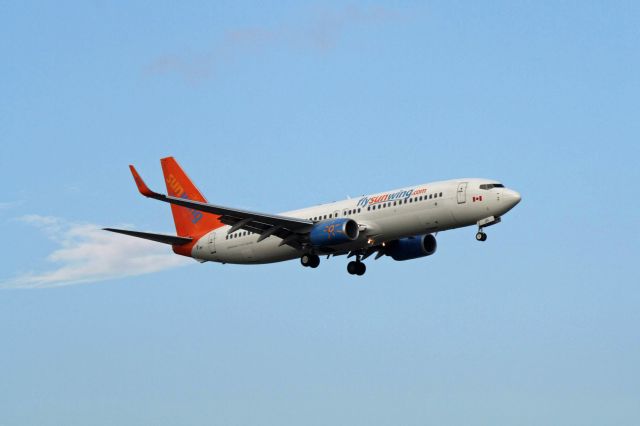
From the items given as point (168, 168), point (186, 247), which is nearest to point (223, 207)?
point (186, 247)

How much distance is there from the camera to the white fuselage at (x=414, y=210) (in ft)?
216

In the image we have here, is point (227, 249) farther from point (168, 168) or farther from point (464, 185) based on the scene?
point (464, 185)

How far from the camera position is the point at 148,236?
74625 millimetres

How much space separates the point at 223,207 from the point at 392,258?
1284cm

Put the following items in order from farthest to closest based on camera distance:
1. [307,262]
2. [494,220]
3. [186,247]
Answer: [186,247] < [307,262] < [494,220]

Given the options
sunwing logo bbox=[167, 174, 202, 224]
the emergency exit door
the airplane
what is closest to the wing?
the airplane

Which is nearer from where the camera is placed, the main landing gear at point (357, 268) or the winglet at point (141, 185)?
the winglet at point (141, 185)

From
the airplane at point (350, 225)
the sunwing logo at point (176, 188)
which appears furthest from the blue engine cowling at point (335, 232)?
the sunwing logo at point (176, 188)

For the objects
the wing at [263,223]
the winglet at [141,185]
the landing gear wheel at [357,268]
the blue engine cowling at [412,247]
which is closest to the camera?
the winglet at [141,185]

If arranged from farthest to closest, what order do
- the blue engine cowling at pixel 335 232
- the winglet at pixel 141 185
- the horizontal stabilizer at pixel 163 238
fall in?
the horizontal stabilizer at pixel 163 238
the blue engine cowling at pixel 335 232
the winglet at pixel 141 185

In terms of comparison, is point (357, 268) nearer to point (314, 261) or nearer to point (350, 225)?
point (314, 261)

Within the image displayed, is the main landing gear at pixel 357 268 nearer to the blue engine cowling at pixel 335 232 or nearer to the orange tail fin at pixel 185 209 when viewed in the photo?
the blue engine cowling at pixel 335 232

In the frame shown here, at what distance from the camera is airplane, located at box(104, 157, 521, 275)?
65875mm

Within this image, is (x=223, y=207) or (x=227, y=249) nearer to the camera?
(x=223, y=207)
